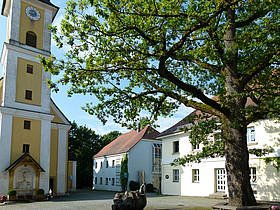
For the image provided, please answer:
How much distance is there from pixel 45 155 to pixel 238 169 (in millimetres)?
20010

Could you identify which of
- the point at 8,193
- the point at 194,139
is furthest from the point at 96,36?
the point at 8,193

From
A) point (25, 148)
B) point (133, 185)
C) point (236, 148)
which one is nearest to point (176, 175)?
point (133, 185)

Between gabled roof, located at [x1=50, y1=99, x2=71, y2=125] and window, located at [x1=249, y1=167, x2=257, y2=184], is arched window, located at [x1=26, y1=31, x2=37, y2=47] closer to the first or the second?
gabled roof, located at [x1=50, y1=99, x2=71, y2=125]

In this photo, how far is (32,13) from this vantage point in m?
25.7

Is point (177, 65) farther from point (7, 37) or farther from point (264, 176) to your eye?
point (7, 37)

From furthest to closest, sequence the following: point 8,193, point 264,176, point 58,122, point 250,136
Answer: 1. point 58,122
2. point 8,193
3. point 250,136
4. point 264,176

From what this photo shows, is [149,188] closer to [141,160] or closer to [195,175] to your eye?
[141,160]

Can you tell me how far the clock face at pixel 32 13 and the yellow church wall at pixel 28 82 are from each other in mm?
4240

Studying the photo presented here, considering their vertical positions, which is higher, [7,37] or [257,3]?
[7,37]

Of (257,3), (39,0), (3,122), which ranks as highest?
(39,0)

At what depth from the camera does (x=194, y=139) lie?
31.3 ft

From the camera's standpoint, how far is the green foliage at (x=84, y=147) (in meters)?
50.2

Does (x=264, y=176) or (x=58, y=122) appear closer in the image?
(x=264, y=176)

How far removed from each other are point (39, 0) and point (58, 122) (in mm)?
11640
